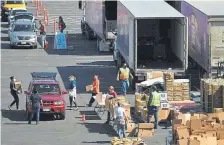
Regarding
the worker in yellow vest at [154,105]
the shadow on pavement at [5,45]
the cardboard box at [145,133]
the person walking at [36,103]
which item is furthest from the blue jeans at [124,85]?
the shadow on pavement at [5,45]

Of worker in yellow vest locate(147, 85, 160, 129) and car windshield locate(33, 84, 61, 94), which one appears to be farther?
car windshield locate(33, 84, 61, 94)

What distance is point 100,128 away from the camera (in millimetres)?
38281

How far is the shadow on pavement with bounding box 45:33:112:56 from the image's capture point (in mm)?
59750

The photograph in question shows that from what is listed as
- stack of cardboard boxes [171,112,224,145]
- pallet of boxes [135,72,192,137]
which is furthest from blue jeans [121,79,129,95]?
stack of cardboard boxes [171,112,224,145]

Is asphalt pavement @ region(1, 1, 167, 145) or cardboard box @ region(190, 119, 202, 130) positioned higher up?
cardboard box @ region(190, 119, 202, 130)

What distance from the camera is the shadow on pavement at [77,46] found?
196ft

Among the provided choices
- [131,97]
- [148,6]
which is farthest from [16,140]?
[148,6]

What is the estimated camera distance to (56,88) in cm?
4050

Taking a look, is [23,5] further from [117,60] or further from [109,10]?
[117,60]

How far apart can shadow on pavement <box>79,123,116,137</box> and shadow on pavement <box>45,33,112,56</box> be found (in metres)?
20.0

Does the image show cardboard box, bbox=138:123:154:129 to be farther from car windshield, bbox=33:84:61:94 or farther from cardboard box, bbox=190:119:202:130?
car windshield, bbox=33:84:61:94

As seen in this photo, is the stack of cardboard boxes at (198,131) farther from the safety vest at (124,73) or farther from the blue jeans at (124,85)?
the safety vest at (124,73)

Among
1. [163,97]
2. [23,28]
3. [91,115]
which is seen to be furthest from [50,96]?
[23,28]

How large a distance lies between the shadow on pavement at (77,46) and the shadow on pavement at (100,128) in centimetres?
2000
